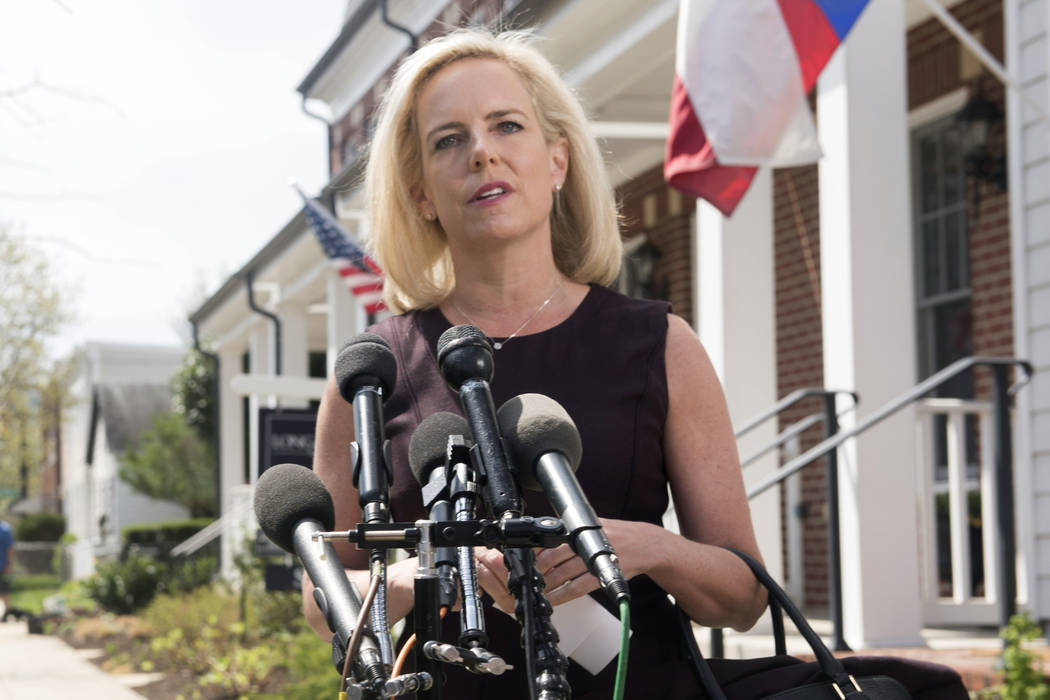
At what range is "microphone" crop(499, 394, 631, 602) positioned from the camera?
1.27 metres

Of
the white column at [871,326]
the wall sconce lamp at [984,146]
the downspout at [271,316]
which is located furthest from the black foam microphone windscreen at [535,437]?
the downspout at [271,316]

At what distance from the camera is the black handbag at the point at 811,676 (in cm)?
171

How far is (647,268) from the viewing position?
11383 mm

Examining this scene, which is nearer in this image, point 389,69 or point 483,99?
point 483,99

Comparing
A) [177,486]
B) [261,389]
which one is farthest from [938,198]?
[177,486]

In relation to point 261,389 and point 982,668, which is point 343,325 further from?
point 982,668

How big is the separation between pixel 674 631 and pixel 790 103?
11.9 feet

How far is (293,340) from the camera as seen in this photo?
16.3m

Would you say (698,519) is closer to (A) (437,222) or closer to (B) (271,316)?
(A) (437,222)

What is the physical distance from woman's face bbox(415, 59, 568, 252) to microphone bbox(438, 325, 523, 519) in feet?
2.08

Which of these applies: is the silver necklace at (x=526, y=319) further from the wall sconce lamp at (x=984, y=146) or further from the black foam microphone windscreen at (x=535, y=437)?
the wall sconce lamp at (x=984, y=146)

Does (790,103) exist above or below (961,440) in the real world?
above

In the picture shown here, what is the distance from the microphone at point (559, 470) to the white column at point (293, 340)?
1472 cm

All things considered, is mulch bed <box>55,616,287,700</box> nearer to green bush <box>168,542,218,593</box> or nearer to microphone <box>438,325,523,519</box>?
green bush <box>168,542,218,593</box>
